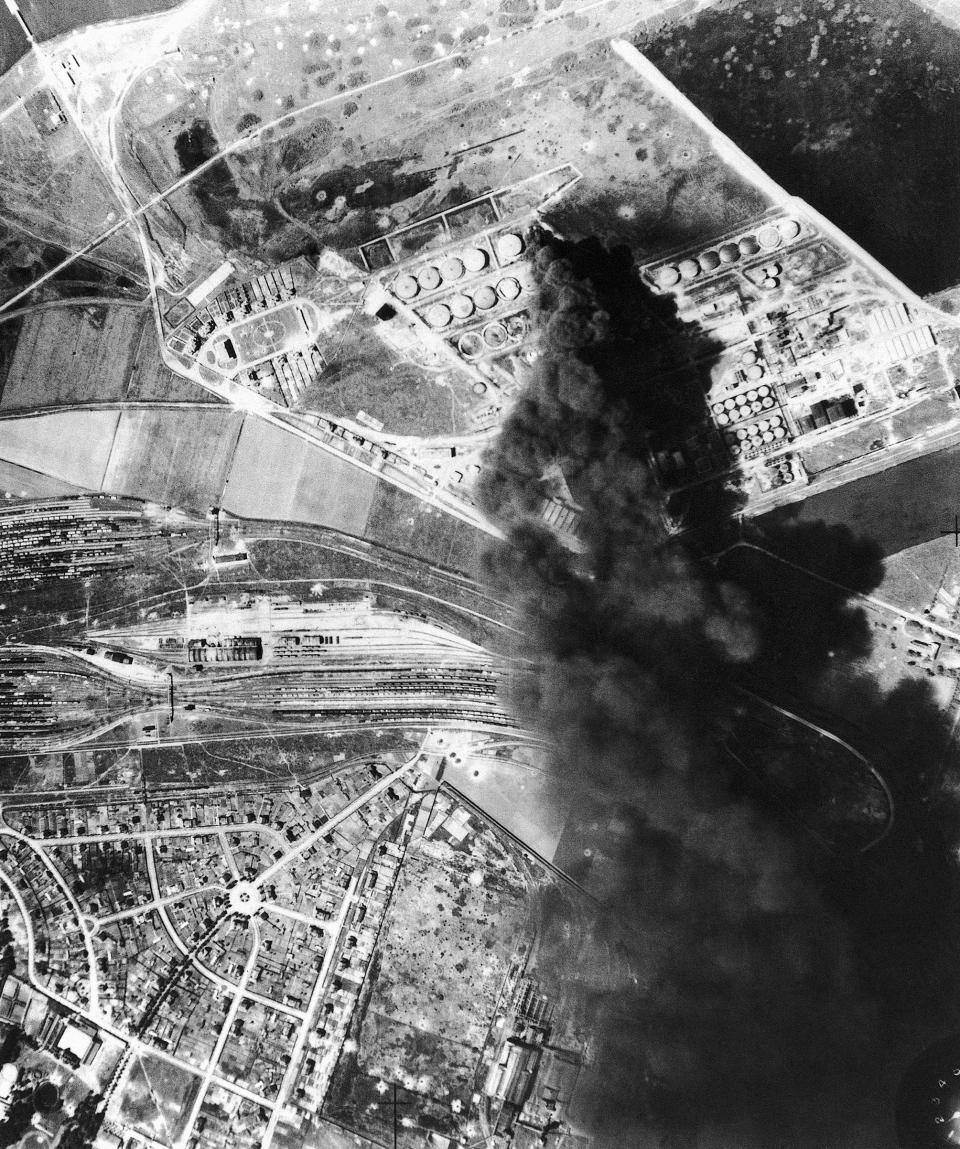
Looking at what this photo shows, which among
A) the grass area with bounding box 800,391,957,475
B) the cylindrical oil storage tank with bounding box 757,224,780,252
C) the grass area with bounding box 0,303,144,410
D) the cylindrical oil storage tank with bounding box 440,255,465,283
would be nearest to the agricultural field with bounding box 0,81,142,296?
the grass area with bounding box 0,303,144,410

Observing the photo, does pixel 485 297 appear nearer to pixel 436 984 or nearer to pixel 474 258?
pixel 474 258

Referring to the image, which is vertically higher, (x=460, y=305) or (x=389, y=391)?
(x=460, y=305)

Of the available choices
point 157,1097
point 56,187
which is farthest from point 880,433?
point 157,1097

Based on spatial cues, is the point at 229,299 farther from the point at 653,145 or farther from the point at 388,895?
the point at 388,895

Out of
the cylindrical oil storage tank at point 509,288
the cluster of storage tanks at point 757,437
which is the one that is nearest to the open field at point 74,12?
the cylindrical oil storage tank at point 509,288

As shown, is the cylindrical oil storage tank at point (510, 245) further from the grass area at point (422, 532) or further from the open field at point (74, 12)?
the open field at point (74, 12)

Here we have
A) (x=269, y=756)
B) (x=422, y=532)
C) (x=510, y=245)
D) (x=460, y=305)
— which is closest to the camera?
(x=510, y=245)

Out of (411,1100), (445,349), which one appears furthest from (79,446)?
(411,1100)

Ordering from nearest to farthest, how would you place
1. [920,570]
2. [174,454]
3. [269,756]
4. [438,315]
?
[920,570], [438,315], [269,756], [174,454]
